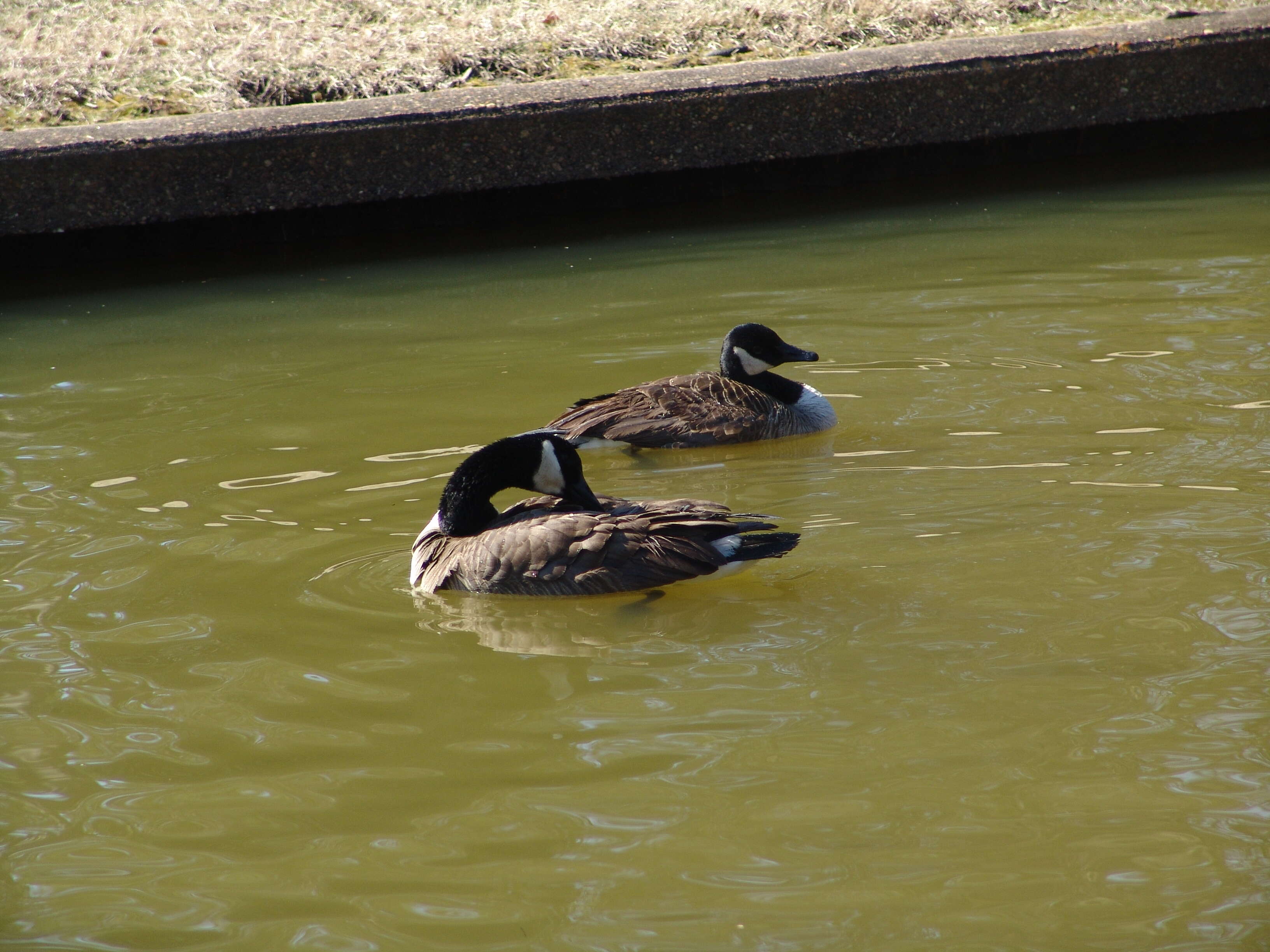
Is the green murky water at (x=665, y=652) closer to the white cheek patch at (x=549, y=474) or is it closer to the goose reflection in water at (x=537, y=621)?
the goose reflection in water at (x=537, y=621)

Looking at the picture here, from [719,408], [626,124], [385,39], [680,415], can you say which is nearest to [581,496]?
[680,415]

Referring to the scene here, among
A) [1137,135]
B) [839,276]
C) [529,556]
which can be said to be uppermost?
[1137,135]

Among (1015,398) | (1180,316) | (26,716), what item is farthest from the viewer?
(1180,316)

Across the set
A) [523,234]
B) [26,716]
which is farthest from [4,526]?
[523,234]

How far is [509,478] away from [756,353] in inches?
86.9

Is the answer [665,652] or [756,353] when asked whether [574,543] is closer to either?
[665,652]

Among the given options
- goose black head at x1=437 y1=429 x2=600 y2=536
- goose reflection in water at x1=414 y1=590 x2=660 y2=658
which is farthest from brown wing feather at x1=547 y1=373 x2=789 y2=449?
goose reflection in water at x1=414 y1=590 x2=660 y2=658

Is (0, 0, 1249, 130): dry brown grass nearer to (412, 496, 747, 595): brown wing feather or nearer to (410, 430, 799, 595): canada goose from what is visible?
(410, 430, 799, 595): canada goose

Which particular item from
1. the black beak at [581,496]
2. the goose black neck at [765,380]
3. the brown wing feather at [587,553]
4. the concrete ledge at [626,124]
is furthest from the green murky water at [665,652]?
the concrete ledge at [626,124]

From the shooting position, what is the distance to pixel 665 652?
464cm

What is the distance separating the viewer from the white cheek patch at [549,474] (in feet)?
18.1

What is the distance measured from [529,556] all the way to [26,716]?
6.00 feet

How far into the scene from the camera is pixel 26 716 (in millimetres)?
4316

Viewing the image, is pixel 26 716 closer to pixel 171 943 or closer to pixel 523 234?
pixel 171 943
